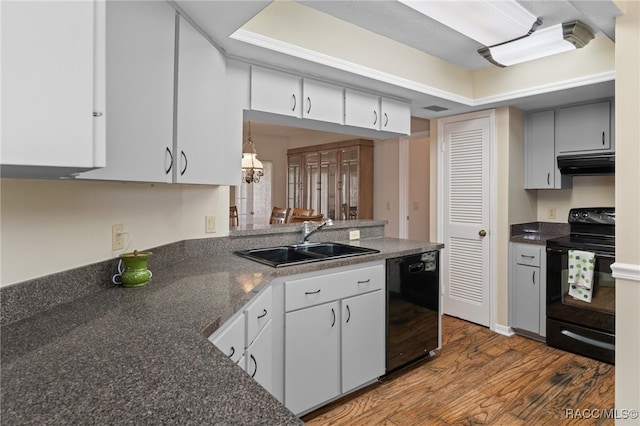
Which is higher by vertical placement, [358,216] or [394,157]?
[394,157]

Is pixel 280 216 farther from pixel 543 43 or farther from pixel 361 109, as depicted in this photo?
pixel 543 43

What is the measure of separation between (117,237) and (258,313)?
2.30 feet

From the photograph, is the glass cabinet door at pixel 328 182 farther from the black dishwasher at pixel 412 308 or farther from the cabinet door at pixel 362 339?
the cabinet door at pixel 362 339

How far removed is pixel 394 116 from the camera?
9.91 feet

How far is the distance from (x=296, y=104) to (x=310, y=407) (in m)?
1.87

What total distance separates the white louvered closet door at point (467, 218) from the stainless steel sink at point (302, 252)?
158 centimetres

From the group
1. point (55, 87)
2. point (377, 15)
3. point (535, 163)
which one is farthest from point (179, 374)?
point (535, 163)

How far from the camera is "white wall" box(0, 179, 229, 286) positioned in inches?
44.1

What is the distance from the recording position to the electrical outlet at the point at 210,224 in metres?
2.24

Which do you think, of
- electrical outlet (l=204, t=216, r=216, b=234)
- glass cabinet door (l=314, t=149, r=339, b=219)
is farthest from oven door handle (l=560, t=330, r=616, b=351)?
glass cabinet door (l=314, t=149, r=339, b=219)

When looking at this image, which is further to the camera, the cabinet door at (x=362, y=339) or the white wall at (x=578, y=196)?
the white wall at (x=578, y=196)

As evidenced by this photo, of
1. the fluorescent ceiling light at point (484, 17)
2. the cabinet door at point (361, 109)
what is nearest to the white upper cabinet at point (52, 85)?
the fluorescent ceiling light at point (484, 17)

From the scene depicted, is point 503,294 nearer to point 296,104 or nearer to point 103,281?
point 296,104

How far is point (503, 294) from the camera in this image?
11.2 ft
